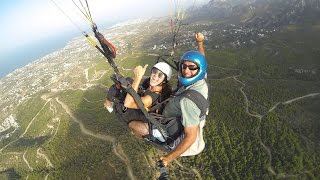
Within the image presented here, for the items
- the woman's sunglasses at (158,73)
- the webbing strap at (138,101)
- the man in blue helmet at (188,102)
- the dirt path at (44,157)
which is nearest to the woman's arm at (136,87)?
the webbing strap at (138,101)

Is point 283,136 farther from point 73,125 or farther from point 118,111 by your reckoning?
point 118,111

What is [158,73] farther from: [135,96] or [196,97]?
[196,97]

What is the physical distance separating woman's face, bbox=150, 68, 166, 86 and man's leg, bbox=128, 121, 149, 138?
1381 mm

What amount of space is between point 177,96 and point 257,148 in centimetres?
5225

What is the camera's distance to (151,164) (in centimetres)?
5488

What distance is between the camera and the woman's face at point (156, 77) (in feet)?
31.4

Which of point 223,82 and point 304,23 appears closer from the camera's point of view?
point 223,82

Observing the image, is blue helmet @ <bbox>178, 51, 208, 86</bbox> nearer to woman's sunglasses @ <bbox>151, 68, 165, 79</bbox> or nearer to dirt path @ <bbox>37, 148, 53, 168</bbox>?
woman's sunglasses @ <bbox>151, 68, 165, 79</bbox>

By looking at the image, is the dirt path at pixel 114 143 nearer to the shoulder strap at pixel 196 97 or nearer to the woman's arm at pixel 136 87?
the woman's arm at pixel 136 87

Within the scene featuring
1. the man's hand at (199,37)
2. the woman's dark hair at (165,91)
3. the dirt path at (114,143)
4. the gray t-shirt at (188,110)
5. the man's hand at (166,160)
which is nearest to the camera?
the man's hand at (166,160)

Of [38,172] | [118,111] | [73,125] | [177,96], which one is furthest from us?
[73,125]

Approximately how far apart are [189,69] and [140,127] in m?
2.66

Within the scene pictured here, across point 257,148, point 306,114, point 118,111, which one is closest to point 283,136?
point 257,148

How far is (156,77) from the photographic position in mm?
9633
